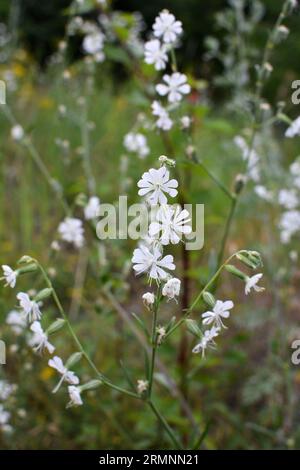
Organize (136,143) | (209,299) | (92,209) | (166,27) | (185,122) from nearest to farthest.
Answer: (209,299), (166,27), (185,122), (92,209), (136,143)

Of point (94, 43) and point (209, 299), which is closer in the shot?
point (209, 299)

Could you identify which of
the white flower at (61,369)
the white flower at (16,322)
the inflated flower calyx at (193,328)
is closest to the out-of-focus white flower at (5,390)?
the white flower at (16,322)

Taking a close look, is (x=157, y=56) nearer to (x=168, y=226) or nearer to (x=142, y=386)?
(x=168, y=226)

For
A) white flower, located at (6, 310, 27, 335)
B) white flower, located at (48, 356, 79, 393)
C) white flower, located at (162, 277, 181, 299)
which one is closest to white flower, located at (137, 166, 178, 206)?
white flower, located at (162, 277, 181, 299)

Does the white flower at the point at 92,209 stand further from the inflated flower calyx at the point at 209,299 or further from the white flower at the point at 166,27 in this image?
the inflated flower calyx at the point at 209,299

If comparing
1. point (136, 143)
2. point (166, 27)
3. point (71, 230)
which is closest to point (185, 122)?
point (166, 27)

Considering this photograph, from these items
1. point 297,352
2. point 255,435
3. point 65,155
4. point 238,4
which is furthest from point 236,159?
point 255,435

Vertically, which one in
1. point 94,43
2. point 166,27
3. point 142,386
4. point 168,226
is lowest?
point 142,386
